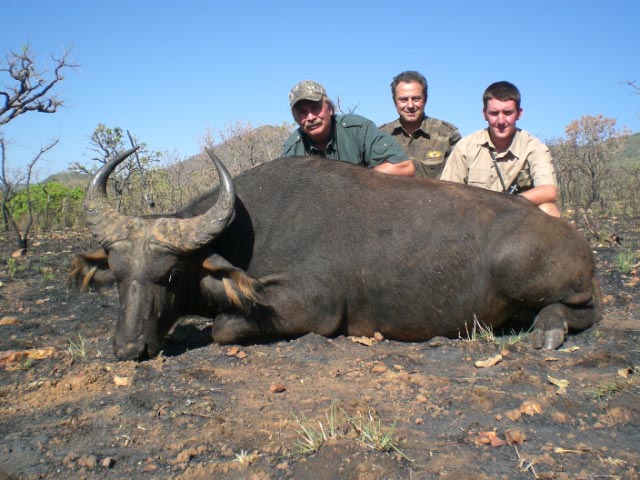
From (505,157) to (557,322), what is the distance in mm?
2863

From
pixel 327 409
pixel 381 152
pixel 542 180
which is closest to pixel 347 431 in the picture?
pixel 327 409

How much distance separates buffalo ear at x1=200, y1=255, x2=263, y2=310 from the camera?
193 inches

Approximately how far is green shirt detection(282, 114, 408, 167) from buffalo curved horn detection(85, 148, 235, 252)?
8.45 ft

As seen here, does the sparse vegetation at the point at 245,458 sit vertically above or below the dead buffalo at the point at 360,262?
below

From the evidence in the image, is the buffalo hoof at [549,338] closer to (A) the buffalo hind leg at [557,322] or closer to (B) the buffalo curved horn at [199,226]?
(A) the buffalo hind leg at [557,322]

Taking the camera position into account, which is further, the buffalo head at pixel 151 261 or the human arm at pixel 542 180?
the human arm at pixel 542 180

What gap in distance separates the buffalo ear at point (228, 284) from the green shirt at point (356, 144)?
8.87 ft

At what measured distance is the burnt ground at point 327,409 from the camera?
115 inches

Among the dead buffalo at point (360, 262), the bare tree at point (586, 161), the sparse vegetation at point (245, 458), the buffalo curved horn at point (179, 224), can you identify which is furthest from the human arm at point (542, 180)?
the bare tree at point (586, 161)

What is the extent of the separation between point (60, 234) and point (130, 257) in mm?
13307

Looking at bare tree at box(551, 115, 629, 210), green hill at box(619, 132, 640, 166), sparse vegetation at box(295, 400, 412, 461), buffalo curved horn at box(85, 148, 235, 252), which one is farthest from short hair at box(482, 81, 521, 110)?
green hill at box(619, 132, 640, 166)

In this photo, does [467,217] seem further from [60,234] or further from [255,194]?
[60,234]

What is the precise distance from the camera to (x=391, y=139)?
724cm

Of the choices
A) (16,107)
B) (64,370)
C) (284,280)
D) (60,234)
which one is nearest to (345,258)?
(284,280)
